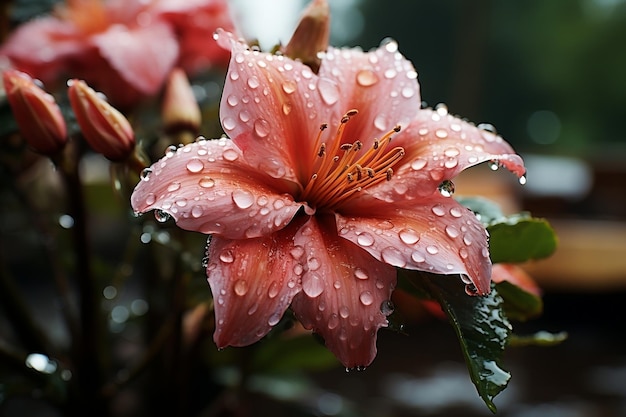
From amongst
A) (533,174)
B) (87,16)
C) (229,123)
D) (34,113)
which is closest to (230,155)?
(229,123)

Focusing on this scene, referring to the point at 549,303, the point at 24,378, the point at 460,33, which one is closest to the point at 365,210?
the point at 24,378

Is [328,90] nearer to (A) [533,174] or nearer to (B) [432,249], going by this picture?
(B) [432,249]

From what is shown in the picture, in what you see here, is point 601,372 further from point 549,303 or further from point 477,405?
point 549,303

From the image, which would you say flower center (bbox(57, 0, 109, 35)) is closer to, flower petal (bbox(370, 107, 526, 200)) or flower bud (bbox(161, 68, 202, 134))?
flower bud (bbox(161, 68, 202, 134))

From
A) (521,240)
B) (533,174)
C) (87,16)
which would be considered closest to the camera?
(521,240)

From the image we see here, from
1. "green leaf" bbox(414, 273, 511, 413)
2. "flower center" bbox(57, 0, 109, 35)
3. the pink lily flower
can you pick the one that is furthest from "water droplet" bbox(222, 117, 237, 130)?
"flower center" bbox(57, 0, 109, 35)

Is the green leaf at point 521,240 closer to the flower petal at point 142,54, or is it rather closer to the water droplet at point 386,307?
the water droplet at point 386,307
